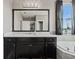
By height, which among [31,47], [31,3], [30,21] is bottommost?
[31,47]

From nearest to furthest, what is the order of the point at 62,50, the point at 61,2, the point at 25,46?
the point at 62,50 → the point at 25,46 → the point at 61,2

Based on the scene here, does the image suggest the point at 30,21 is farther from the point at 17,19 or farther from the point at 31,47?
the point at 31,47

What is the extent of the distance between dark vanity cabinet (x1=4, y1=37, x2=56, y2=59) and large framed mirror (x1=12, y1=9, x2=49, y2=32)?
2.09 ft

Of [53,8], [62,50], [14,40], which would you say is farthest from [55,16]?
[14,40]

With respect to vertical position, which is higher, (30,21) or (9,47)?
(30,21)

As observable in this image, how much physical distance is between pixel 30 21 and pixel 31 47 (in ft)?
3.25

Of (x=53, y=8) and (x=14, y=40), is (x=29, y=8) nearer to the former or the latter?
(x=53, y=8)

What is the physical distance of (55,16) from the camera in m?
4.97

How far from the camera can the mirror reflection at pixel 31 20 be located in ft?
16.1

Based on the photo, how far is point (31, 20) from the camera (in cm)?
492

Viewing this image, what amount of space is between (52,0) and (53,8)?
0.29 meters

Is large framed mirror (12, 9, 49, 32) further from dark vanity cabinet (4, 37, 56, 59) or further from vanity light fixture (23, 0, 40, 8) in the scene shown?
dark vanity cabinet (4, 37, 56, 59)

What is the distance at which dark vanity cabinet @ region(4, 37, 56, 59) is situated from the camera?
4.34 metres

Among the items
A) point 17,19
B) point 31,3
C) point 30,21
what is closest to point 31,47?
point 30,21
